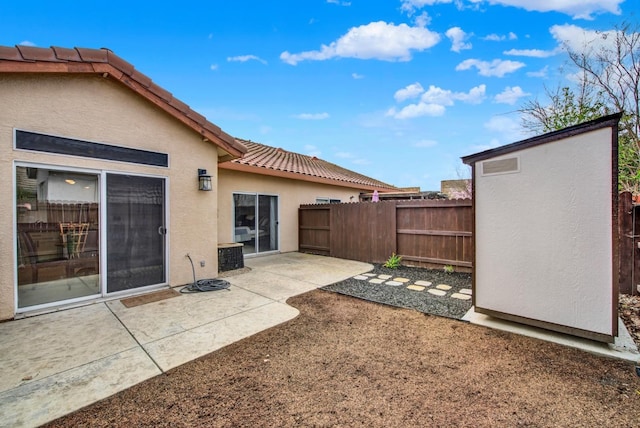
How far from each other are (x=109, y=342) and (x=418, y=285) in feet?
17.6

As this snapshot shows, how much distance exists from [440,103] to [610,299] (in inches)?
515

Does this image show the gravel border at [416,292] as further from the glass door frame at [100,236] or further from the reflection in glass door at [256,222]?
the reflection in glass door at [256,222]

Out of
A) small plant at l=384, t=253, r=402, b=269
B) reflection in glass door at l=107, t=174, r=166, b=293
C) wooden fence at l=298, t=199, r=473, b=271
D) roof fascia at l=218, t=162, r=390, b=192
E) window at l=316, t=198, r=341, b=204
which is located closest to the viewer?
reflection in glass door at l=107, t=174, r=166, b=293

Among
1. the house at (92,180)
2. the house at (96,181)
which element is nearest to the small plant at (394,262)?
the house at (96,181)

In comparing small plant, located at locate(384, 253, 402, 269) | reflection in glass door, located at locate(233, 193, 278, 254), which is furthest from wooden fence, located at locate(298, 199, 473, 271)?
reflection in glass door, located at locate(233, 193, 278, 254)

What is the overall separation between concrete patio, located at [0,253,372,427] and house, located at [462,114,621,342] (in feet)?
10.2

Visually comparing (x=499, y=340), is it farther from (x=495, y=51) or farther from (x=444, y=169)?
(x=444, y=169)

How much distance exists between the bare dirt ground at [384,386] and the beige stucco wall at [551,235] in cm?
48

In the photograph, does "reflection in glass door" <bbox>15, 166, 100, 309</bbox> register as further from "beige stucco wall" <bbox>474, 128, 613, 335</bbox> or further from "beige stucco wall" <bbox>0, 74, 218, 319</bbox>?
"beige stucco wall" <bbox>474, 128, 613, 335</bbox>

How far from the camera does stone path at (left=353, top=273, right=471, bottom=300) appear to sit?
17.2 ft

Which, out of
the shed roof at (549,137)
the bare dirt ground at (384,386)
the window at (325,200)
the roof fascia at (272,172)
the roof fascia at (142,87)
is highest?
the roof fascia at (142,87)

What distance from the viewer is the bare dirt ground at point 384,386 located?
212cm

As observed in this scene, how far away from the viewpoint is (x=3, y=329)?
3678 mm

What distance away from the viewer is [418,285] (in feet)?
19.4
